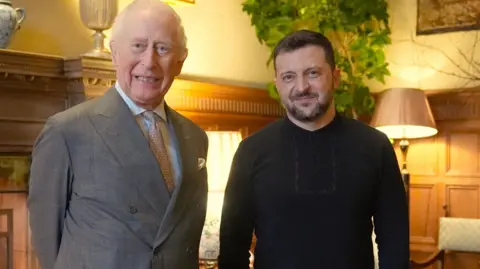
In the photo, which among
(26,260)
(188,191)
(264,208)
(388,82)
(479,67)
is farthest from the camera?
(388,82)

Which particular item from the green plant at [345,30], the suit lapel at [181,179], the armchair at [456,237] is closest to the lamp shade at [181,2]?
the green plant at [345,30]

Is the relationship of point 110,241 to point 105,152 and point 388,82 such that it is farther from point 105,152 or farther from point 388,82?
point 388,82

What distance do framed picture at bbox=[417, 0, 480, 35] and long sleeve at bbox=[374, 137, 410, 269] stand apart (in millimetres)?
2314

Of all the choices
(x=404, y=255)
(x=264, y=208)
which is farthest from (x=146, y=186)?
(x=404, y=255)

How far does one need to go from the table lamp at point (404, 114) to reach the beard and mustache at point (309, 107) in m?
1.98

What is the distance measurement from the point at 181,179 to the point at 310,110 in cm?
37

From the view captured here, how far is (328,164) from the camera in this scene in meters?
1.71

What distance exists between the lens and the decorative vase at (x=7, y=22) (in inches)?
80.4

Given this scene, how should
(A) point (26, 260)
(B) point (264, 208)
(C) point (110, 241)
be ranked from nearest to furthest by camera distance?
1. (C) point (110, 241)
2. (B) point (264, 208)
3. (A) point (26, 260)

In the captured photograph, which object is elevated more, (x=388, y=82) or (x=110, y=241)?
(x=388, y=82)

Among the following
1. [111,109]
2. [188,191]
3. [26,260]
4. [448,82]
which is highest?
[448,82]

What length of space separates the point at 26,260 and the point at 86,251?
97 cm

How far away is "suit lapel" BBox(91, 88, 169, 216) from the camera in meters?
1.53

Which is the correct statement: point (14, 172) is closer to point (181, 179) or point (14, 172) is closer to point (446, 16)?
point (181, 179)
